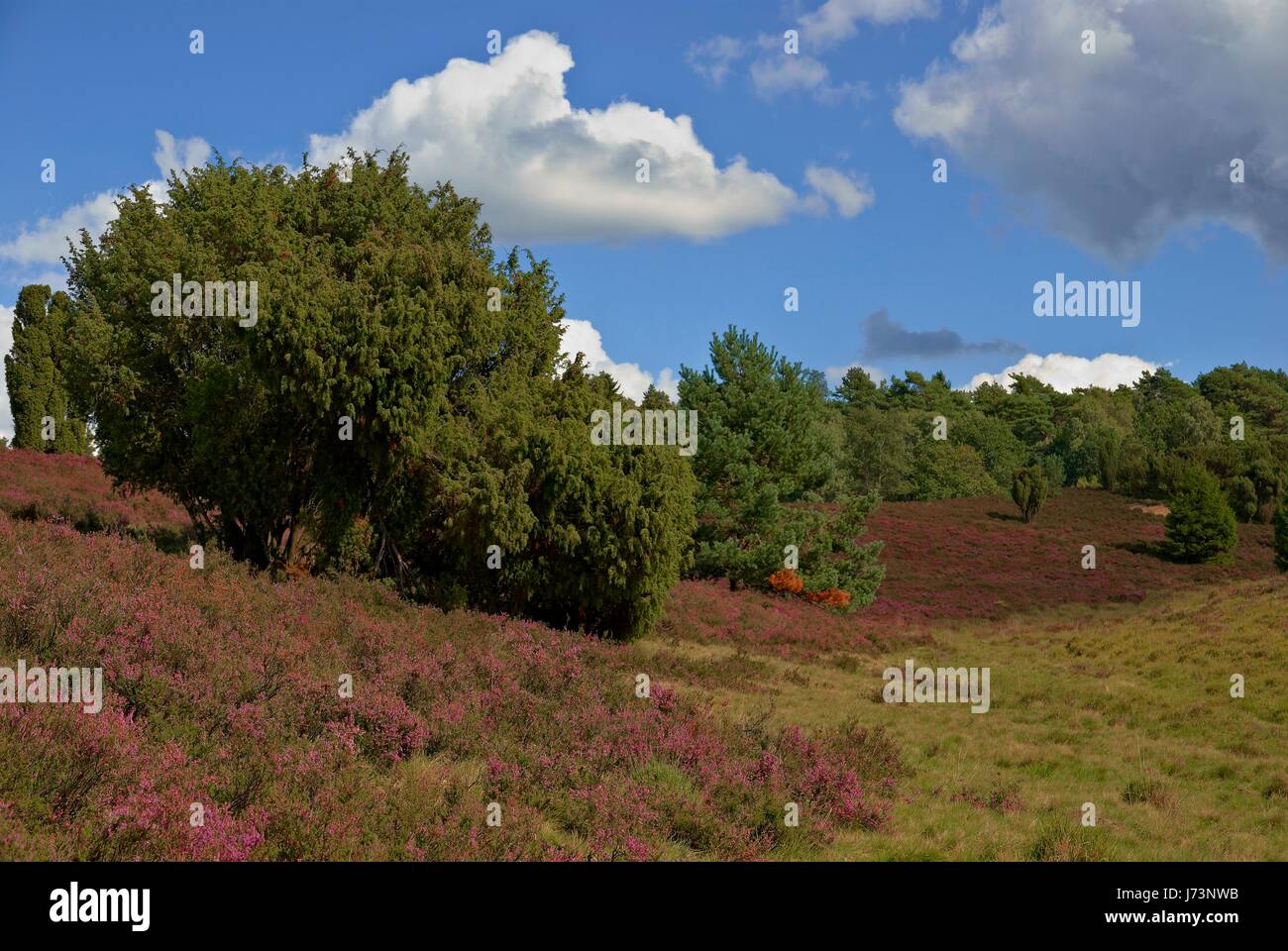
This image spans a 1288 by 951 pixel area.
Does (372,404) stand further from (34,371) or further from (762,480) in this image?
(34,371)

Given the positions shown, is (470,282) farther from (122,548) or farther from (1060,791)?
(1060,791)

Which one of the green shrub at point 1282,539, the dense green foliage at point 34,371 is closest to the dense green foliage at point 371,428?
the dense green foliage at point 34,371

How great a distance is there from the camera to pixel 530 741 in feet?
35.8

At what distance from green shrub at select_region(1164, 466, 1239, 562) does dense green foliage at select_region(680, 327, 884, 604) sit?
84.0 ft

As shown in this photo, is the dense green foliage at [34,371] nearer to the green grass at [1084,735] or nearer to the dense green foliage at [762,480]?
the dense green foliage at [762,480]

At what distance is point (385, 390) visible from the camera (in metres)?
17.8

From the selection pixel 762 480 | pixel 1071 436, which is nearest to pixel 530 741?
pixel 762 480

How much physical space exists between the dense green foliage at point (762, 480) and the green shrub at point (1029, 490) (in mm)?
27923

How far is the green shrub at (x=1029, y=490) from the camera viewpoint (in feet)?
206

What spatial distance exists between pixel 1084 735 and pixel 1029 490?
48.0 m

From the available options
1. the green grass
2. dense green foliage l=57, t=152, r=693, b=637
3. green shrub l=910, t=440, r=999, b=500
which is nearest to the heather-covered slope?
the green grass
